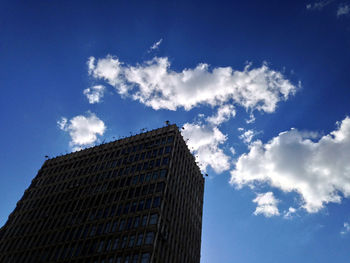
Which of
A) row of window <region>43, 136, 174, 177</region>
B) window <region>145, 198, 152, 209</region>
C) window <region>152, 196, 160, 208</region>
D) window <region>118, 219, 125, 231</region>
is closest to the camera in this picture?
window <region>118, 219, 125, 231</region>

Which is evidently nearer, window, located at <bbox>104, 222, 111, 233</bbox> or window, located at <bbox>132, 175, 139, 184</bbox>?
window, located at <bbox>104, 222, 111, 233</bbox>

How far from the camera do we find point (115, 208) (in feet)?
247

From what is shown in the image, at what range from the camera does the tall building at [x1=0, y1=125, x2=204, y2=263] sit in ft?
221

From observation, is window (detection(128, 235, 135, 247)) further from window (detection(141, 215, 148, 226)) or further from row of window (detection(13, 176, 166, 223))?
row of window (detection(13, 176, 166, 223))

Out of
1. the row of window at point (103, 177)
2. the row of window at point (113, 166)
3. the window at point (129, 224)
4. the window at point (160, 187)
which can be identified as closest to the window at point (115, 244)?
the window at point (129, 224)

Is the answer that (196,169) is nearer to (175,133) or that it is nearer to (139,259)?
(175,133)

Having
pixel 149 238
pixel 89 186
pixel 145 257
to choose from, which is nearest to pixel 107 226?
pixel 149 238

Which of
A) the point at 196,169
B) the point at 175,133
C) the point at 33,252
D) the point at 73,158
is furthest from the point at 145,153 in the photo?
the point at 33,252

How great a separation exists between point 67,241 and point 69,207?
1171 cm

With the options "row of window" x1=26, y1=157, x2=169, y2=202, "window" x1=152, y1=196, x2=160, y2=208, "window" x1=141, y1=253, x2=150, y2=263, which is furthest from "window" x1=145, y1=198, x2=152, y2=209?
"window" x1=141, y1=253, x2=150, y2=263

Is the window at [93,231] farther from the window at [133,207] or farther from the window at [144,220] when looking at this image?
the window at [144,220]

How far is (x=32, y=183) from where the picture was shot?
10238 centimetres

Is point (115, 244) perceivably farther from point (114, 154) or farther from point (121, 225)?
point (114, 154)

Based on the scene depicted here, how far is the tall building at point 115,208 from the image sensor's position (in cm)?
6725
